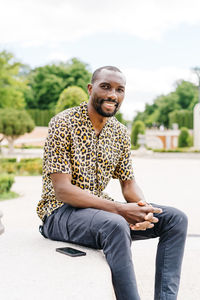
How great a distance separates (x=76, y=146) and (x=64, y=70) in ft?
167

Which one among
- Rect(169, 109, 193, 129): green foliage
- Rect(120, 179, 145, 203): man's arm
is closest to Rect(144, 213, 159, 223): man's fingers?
Rect(120, 179, 145, 203): man's arm

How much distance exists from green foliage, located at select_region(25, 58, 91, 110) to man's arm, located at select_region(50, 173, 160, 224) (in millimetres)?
48075

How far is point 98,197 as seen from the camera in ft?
8.48

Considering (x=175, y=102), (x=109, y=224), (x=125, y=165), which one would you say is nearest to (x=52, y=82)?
Result: (x=175, y=102)

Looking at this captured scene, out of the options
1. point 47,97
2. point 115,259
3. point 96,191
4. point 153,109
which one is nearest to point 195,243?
point 96,191

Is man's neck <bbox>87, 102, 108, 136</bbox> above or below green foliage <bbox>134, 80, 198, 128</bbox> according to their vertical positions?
below

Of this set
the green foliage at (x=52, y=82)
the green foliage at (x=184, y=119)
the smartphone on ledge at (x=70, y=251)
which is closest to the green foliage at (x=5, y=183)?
the smartphone on ledge at (x=70, y=251)

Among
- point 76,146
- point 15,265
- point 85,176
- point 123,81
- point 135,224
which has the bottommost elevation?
point 15,265

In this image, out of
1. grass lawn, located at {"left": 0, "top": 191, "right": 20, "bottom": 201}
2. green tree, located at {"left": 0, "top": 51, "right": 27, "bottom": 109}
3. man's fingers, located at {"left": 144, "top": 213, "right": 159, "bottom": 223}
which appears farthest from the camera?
green tree, located at {"left": 0, "top": 51, "right": 27, "bottom": 109}

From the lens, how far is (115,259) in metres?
2.27

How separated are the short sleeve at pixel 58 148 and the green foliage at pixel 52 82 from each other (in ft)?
157

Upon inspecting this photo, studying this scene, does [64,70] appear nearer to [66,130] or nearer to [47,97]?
[47,97]

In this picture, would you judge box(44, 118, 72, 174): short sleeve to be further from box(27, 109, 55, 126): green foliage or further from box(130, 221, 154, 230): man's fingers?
box(27, 109, 55, 126): green foliage

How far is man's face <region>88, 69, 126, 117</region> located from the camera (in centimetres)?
274
